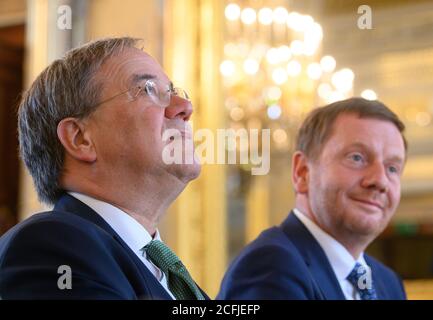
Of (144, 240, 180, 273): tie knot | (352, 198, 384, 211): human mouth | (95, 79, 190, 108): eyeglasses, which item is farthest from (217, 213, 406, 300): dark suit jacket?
(95, 79, 190, 108): eyeglasses

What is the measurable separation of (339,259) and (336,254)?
0.01 m

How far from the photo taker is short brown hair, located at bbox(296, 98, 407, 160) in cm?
115

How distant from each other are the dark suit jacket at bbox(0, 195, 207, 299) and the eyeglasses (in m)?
0.20

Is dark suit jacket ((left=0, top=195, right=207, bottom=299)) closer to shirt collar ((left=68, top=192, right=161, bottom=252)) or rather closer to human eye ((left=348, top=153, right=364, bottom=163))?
shirt collar ((left=68, top=192, right=161, bottom=252))

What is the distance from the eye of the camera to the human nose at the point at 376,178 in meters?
1.14

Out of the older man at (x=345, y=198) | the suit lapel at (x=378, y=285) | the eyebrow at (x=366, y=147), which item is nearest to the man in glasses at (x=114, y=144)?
the older man at (x=345, y=198)

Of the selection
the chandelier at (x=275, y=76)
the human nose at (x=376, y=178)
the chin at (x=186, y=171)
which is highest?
the chandelier at (x=275, y=76)

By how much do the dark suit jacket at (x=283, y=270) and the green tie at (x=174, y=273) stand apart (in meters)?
0.19

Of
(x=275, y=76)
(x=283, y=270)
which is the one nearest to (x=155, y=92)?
(x=283, y=270)

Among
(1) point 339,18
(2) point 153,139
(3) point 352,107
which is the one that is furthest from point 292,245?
(1) point 339,18

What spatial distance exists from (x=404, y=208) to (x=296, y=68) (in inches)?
85.3

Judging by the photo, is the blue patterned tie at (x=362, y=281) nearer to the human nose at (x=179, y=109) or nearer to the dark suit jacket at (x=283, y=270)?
the dark suit jacket at (x=283, y=270)
